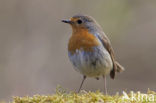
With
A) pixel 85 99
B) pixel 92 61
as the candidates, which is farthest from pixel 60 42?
pixel 85 99

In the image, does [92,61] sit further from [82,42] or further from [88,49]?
[82,42]

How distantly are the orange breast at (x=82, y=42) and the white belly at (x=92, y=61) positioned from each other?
0.06 metres

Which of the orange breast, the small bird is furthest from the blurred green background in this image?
the orange breast

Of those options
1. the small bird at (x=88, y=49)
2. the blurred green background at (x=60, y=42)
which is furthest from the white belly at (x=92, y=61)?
the blurred green background at (x=60, y=42)

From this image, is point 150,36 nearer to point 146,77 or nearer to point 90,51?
point 146,77

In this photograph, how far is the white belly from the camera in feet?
19.2

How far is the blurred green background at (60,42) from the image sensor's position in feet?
30.2

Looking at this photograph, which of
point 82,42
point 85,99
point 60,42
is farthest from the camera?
point 60,42

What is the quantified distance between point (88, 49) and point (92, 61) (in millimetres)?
182

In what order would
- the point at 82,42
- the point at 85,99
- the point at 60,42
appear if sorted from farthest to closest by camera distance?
the point at 60,42 < the point at 82,42 < the point at 85,99

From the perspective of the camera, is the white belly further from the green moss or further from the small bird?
the green moss

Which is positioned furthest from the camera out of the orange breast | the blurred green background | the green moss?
the blurred green background

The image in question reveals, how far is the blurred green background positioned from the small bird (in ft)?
9.76

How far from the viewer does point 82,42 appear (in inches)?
231
